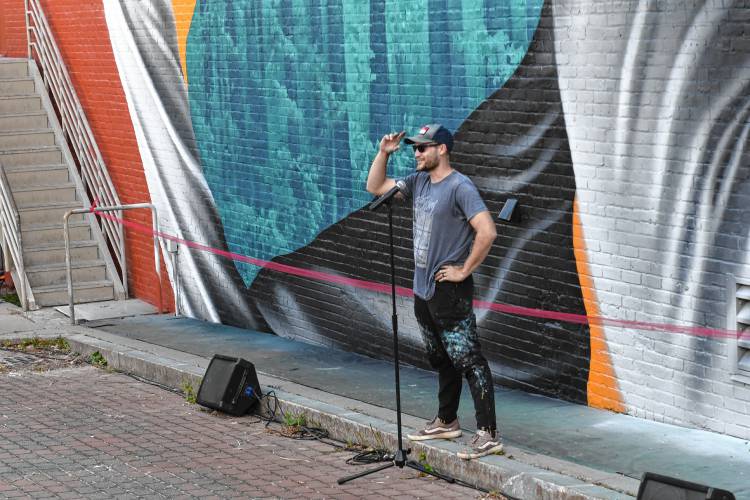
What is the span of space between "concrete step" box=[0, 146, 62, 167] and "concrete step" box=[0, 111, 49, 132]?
35 centimetres

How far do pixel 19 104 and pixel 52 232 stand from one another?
6.45 ft

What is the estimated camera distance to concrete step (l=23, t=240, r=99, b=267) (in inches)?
576

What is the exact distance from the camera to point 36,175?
15.3m

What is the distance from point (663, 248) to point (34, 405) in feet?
16.3

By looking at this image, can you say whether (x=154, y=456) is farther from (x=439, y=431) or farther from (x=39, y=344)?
(x=39, y=344)

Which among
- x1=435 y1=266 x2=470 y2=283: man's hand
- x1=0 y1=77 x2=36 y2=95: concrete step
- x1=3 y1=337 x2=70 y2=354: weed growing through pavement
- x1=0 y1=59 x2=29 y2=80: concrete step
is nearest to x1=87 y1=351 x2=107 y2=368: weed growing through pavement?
x1=3 y1=337 x2=70 y2=354: weed growing through pavement

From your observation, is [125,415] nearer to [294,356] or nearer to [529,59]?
[294,356]

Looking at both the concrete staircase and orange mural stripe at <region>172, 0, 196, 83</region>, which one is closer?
orange mural stripe at <region>172, 0, 196, 83</region>

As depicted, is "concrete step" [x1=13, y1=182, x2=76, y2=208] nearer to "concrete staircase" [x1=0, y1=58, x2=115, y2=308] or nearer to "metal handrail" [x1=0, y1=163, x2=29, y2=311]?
"concrete staircase" [x1=0, y1=58, x2=115, y2=308]

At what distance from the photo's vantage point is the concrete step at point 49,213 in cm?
1498

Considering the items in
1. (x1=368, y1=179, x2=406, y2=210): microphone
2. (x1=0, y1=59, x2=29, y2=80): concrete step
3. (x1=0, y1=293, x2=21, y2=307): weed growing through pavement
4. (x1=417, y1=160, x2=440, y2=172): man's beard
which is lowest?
Result: (x1=0, y1=293, x2=21, y2=307): weed growing through pavement

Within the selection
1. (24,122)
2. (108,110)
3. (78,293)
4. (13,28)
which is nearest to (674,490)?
(78,293)

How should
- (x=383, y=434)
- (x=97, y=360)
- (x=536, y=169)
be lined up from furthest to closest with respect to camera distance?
(x=97, y=360) < (x=536, y=169) < (x=383, y=434)

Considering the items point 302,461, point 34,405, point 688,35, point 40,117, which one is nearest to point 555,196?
point 688,35
